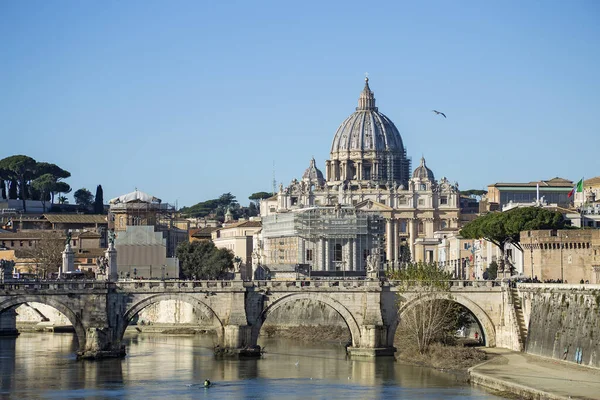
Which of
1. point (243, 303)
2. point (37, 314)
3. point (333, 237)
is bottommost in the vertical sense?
point (37, 314)

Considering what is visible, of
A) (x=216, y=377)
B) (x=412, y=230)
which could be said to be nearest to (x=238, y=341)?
(x=216, y=377)

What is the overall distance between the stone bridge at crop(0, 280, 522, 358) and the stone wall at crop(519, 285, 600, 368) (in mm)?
3178

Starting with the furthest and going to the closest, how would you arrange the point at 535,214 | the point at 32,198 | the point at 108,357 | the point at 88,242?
1. the point at 32,198
2. the point at 88,242
3. the point at 535,214
4. the point at 108,357

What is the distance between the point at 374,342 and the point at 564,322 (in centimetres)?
1141

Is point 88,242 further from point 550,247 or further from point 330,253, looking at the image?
point 550,247

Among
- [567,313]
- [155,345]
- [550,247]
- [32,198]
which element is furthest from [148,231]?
[32,198]

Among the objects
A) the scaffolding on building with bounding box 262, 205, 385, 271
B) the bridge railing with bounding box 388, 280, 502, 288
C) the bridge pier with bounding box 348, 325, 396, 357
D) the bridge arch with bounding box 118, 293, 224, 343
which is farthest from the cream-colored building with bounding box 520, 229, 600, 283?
the scaffolding on building with bounding box 262, 205, 385, 271

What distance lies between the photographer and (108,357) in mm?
68438

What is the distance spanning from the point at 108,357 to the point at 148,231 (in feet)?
122

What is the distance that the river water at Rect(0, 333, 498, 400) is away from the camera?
188 feet

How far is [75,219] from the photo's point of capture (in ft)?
497

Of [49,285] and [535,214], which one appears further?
[535,214]

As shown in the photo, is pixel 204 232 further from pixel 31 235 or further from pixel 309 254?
pixel 31 235

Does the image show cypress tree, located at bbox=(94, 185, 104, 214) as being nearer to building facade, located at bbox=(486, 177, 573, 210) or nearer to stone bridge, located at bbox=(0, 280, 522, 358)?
building facade, located at bbox=(486, 177, 573, 210)
